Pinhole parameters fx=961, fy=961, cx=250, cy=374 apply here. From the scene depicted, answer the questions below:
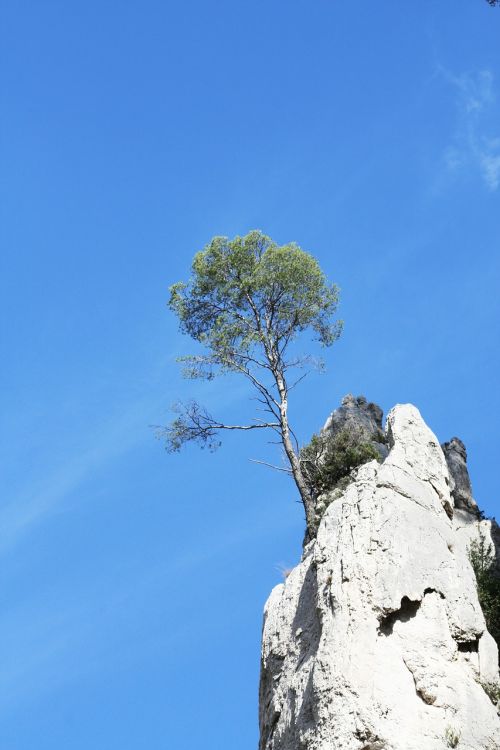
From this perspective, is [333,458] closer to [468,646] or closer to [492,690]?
[468,646]

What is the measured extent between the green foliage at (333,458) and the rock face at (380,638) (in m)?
7.02

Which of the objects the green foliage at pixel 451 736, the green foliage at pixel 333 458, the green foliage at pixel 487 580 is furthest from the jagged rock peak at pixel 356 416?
the green foliage at pixel 451 736

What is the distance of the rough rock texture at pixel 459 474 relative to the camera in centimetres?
3347

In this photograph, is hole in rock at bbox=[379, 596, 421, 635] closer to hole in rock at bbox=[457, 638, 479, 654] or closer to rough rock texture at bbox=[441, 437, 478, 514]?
hole in rock at bbox=[457, 638, 479, 654]

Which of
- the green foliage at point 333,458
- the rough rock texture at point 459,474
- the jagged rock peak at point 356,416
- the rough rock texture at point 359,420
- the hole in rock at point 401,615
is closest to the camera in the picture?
the hole in rock at point 401,615

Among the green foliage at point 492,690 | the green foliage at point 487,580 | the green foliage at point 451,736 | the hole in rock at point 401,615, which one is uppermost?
the green foliage at point 487,580

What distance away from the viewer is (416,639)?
20703mm

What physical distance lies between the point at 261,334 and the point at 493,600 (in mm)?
11867

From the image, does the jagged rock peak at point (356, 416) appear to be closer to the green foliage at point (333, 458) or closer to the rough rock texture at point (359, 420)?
the rough rock texture at point (359, 420)

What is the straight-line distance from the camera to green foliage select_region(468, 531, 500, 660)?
25250mm

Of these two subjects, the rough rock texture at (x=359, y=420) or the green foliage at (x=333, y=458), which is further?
the rough rock texture at (x=359, y=420)

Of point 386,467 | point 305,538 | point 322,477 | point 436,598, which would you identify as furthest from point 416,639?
point 322,477

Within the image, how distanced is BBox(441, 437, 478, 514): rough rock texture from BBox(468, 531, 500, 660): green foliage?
3763mm

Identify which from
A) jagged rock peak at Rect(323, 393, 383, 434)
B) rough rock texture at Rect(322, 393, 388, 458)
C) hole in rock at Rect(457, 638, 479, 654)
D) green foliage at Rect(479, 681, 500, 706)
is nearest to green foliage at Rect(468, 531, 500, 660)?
hole in rock at Rect(457, 638, 479, 654)
